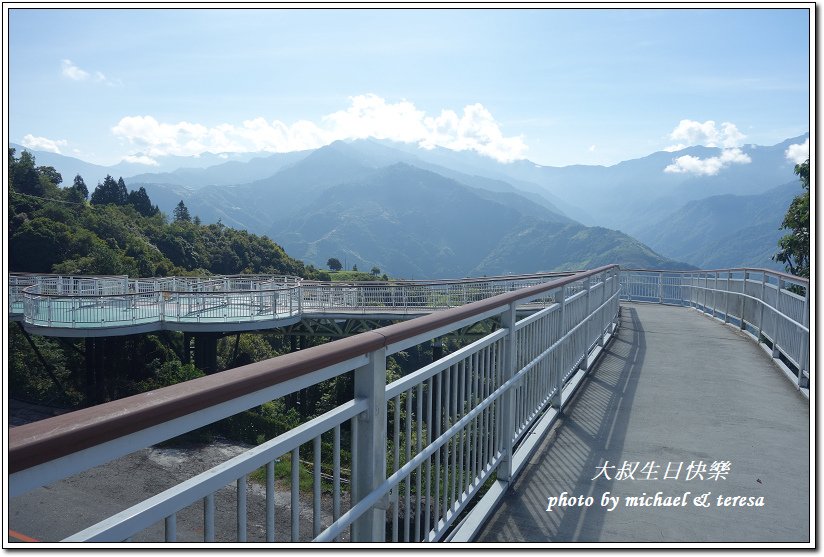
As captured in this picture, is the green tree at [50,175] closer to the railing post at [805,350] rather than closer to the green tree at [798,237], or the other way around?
the green tree at [798,237]

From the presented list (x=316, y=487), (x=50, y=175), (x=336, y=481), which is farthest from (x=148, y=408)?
(x=50, y=175)

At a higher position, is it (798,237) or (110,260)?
(798,237)

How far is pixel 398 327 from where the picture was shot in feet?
7.97

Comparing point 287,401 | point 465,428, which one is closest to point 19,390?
point 287,401

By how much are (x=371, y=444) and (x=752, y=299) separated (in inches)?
389

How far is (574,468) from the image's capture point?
14.8 ft

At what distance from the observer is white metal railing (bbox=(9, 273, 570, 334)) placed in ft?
66.4

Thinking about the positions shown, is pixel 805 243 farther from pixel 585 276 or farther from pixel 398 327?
pixel 398 327

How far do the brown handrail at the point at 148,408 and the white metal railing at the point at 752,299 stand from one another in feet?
21.6

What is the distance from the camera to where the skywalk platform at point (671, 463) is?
11.9ft

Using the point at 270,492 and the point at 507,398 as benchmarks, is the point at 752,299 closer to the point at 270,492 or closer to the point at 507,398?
the point at 507,398

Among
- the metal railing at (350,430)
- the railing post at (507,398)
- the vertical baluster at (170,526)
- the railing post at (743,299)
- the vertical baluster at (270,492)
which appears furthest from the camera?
the railing post at (743,299)

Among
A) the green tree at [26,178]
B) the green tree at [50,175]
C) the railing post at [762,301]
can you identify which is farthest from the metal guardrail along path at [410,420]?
the green tree at [50,175]

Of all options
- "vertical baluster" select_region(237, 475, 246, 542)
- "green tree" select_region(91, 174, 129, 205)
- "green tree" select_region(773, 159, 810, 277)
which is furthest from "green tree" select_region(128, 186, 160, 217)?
"vertical baluster" select_region(237, 475, 246, 542)
